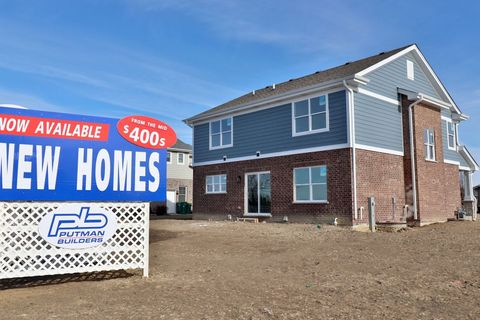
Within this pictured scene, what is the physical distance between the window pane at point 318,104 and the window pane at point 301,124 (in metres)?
0.53

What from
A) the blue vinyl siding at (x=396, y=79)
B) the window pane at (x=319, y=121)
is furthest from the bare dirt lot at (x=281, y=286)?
the blue vinyl siding at (x=396, y=79)

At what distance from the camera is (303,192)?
1889 centimetres

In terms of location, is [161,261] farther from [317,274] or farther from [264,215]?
[264,215]

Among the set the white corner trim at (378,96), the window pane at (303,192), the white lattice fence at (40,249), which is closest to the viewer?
the white lattice fence at (40,249)

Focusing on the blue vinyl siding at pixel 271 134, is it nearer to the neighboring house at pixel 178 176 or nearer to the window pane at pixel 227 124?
the window pane at pixel 227 124

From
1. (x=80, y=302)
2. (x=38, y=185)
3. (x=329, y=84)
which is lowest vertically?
(x=80, y=302)

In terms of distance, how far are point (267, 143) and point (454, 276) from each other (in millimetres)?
13187

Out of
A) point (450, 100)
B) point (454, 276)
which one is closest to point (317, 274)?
point (454, 276)

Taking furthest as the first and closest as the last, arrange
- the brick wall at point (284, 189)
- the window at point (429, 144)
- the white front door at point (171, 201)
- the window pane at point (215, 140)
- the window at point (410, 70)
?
the white front door at point (171, 201) < the window pane at point (215, 140) < the window at point (410, 70) < the window at point (429, 144) < the brick wall at point (284, 189)

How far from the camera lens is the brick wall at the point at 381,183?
57.3ft

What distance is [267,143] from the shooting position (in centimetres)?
2069

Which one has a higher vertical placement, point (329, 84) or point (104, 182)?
point (329, 84)

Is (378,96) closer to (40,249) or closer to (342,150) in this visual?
(342,150)

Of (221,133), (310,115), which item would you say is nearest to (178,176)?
(221,133)
